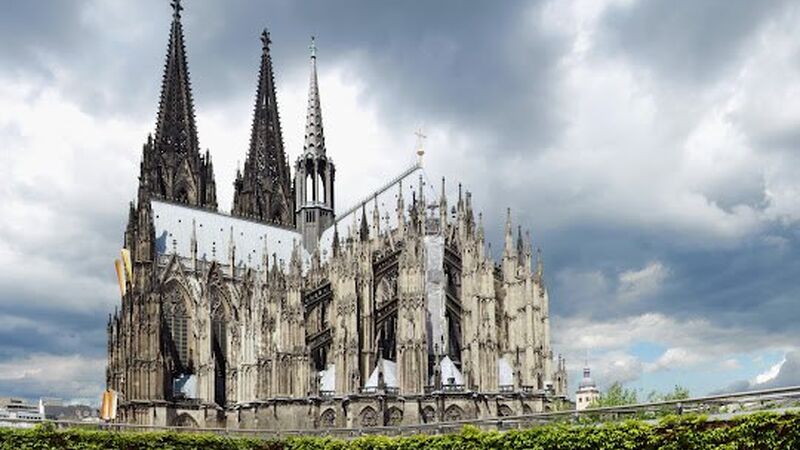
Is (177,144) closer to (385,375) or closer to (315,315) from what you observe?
(315,315)

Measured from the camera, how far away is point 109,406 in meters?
69.8

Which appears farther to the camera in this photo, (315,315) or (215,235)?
(215,235)

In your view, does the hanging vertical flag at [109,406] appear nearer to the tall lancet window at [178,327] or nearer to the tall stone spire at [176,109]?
the tall lancet window at [178,327]

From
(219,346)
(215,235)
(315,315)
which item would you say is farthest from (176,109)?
(315,315)

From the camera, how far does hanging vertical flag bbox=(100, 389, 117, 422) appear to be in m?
68.8

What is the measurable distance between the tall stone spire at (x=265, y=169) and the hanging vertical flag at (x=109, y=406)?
24.6 metres

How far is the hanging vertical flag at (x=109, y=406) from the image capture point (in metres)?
68.8

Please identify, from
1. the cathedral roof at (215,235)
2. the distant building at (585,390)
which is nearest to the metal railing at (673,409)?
the cathedral roof at (215,235)

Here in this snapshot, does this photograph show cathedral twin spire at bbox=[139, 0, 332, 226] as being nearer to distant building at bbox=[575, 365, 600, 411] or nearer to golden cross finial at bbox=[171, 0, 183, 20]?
golden cross finial at bbox=[171, 0, 183, 20]

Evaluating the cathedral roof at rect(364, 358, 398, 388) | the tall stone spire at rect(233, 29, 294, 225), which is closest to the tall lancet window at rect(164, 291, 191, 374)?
the tall stone spire at rect(233, 29, 294, 225)

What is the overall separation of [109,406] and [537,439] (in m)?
50.0

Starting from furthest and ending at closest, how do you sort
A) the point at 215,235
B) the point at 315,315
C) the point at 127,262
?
the point at 215,235 < the point at 127,262 < the point at 315,315

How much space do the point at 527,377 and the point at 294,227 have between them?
3846 cm

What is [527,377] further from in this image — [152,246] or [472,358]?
[152,246]
